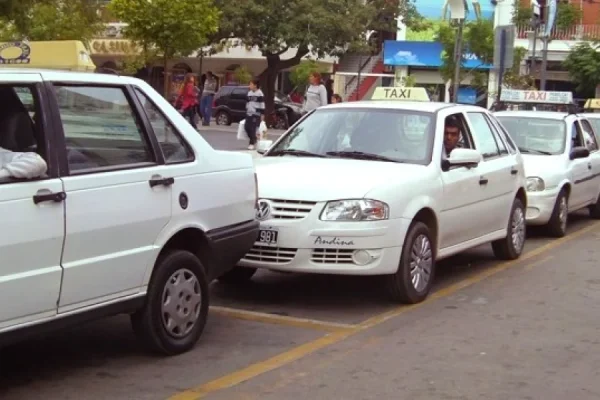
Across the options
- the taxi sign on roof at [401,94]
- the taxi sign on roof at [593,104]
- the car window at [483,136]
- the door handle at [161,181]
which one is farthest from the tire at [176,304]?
the taxi sign on roof at [593,104]

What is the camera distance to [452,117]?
876cm

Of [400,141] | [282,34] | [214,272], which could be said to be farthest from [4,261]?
[282,34]

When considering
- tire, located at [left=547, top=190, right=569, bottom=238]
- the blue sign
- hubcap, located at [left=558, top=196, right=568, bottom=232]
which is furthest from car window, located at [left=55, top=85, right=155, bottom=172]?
the blue sign

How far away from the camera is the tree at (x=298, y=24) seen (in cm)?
3144

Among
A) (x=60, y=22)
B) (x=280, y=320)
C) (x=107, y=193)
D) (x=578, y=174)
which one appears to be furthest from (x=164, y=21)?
(x=107, y=193)

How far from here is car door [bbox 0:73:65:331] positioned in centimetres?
459

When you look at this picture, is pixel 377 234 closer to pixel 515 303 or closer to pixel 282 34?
pixel 515 303

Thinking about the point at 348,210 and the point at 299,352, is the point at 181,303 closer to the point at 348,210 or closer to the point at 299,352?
the point at 299,352

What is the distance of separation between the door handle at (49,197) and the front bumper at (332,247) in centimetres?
252

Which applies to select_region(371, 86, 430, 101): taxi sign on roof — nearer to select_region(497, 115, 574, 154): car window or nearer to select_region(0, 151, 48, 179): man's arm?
select_region(497, 115, 574, 154): car window

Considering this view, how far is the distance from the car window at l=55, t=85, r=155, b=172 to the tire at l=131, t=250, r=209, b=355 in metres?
0.66

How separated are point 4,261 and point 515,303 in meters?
4.68

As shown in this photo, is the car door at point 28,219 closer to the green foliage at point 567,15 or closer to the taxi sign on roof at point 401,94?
the taxi sign on roof at point 401,94

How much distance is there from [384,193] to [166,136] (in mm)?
1965
